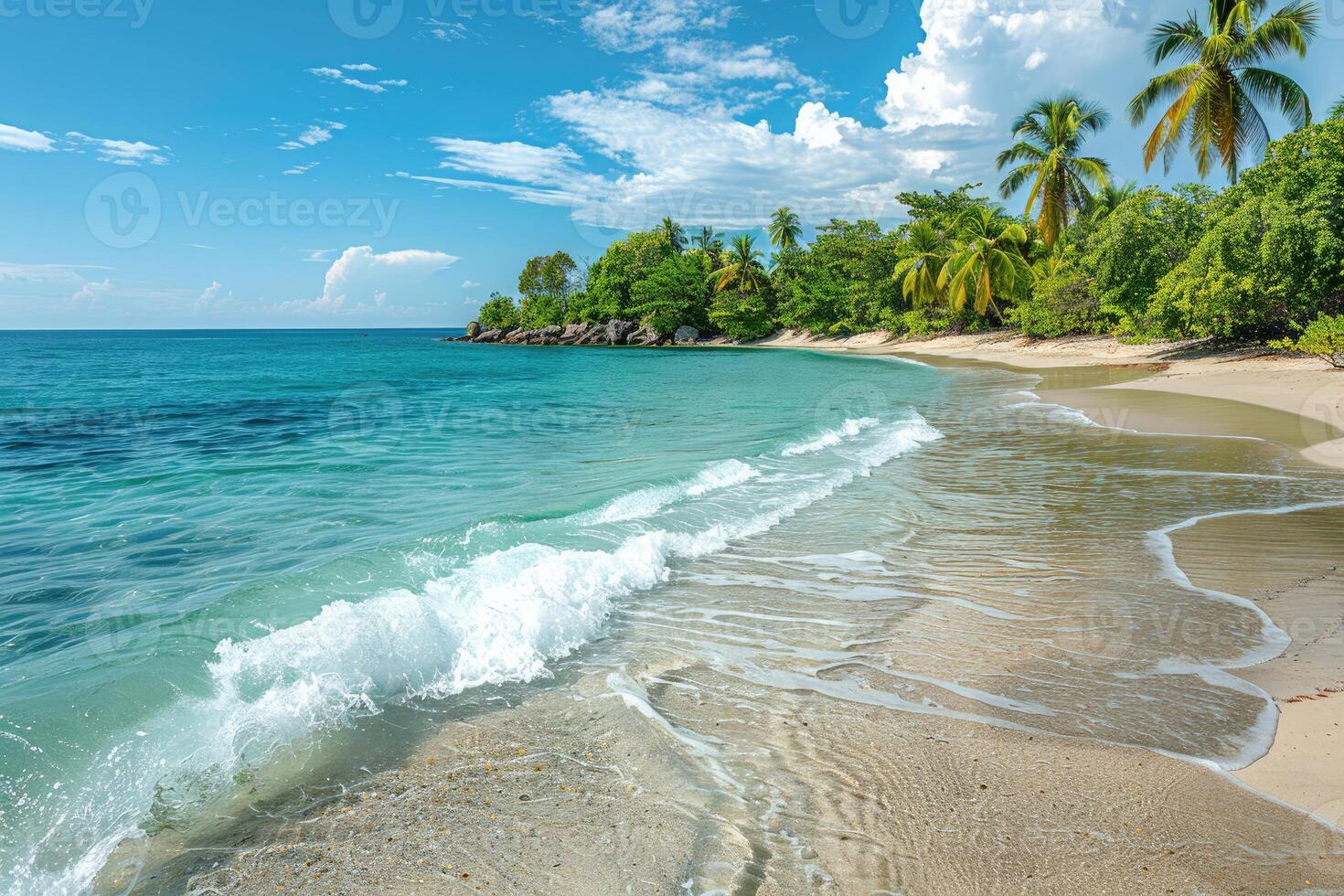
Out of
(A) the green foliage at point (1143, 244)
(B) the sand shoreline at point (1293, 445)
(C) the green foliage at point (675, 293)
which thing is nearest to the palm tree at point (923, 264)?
(B) the sand shoreline at point (1293, 445)

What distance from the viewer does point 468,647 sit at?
193 inches

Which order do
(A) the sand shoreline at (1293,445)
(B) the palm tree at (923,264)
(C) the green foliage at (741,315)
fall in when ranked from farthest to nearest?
(C) the green foliage at (741,315), (B) the palm tree at (923,264), (A) the sand shoreline at (1293,445)

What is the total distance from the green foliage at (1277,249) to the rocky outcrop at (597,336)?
5656cm

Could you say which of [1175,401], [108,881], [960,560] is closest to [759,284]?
[1175,401]

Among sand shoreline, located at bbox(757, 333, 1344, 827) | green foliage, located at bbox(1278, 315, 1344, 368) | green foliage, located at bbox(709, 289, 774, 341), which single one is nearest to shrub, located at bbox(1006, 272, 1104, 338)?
sand shoreline, located at bbox(757, 333, 1344, 827)

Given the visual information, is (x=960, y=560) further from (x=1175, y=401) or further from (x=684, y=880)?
(x=1175, y=401)

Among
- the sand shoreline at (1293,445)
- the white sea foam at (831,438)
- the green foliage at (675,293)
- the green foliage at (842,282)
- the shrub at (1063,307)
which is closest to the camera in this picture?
the sand shoreline at (1293,445)

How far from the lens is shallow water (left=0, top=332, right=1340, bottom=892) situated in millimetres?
3717

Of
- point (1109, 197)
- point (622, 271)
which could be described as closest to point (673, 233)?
point (622, 271)

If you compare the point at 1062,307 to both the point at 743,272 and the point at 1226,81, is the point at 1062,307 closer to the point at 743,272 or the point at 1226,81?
the point at 1226,81

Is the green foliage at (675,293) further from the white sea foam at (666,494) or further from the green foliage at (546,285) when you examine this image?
the white sea foam at (666,494)

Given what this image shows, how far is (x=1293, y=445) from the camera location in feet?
36.7

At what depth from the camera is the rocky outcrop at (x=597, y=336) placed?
2990 inches

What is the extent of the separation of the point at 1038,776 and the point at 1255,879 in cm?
84
